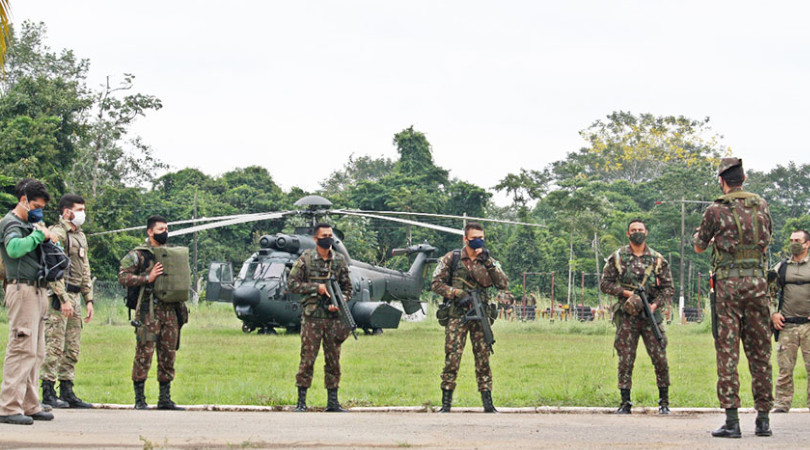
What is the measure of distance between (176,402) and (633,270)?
4.54 meters

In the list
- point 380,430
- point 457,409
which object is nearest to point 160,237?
point 457,409

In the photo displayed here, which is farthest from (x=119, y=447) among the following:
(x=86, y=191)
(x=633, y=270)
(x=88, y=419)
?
(x=86, y=191)

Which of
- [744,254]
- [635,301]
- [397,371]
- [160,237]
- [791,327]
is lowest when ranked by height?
[397,371]

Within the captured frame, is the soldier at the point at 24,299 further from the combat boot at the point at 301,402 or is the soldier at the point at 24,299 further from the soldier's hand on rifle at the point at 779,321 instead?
the soldier's hand on rifle at the point at 779,321

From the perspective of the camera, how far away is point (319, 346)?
31.7ft

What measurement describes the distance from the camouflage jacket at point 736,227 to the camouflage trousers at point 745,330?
11 centimetres

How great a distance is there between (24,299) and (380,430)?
284 centimetres

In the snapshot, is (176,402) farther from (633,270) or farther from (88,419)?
(633,270)

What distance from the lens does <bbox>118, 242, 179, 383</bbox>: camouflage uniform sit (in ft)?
30.4

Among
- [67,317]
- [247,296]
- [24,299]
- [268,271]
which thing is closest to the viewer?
[24,299]

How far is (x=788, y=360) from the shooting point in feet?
32.4

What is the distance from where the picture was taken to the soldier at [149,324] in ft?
30.4

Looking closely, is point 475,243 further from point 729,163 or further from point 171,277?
point 171,277

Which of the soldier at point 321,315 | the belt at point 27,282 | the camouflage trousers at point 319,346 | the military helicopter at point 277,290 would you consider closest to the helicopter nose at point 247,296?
the military helicopter at point 277,290
